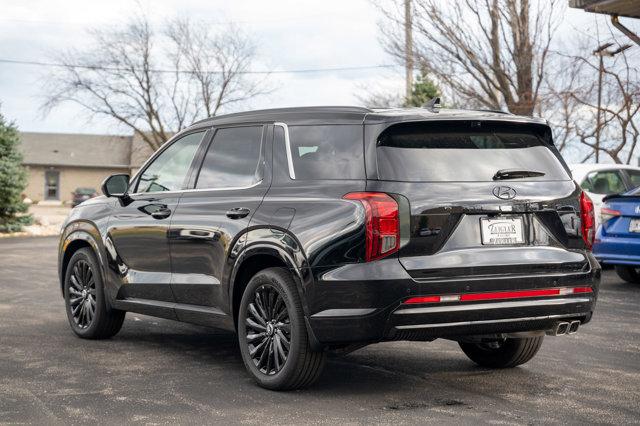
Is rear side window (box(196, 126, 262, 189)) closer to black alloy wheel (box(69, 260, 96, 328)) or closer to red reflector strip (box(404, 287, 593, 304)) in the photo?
red reflector strip (box(404, 287, 593, 304))

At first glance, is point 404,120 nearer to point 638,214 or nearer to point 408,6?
point 638,214

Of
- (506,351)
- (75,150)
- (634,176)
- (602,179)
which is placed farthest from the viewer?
(75,150)

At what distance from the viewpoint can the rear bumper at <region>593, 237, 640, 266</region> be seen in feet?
38.8

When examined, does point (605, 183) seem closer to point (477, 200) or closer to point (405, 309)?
point (477, 200)

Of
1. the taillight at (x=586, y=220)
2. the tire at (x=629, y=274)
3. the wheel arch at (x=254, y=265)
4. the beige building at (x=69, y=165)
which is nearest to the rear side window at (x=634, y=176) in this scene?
the tire at (x=629, y=274)

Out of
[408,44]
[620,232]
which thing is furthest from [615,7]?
[408,44]

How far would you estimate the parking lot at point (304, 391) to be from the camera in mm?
5492

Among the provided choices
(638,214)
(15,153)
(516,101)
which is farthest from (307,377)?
(15,153)

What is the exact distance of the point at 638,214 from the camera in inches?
468

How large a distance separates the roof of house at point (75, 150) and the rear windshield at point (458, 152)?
74.6m

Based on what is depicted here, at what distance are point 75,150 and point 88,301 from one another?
75.9 meters

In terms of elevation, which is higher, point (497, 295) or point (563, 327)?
point (497, 295)

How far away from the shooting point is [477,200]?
564 centimetres

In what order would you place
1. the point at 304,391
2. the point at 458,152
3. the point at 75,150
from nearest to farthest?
1. the point at 458,152
2. the point at 304,391
3. the point at 75,150
